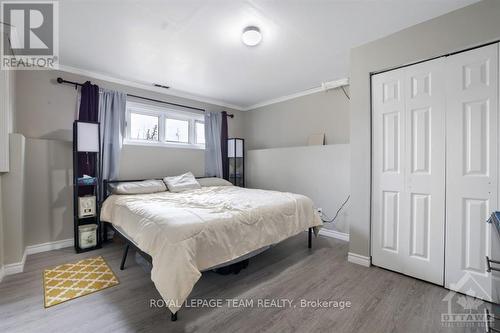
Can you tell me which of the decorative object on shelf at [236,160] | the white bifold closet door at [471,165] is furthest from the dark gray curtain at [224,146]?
the white bifold closet door at [471,165]

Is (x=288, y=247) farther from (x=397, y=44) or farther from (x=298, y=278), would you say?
(x=397, y=44)

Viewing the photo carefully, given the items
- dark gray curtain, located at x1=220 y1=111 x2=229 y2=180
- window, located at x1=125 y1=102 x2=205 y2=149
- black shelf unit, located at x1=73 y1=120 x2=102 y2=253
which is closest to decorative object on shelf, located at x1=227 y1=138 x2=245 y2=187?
dark gray curtain, located at x1=220 y1=111 x2=229 y2=180

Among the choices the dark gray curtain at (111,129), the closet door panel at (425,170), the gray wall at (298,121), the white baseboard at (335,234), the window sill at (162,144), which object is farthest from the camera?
the gray wall at (298,121)

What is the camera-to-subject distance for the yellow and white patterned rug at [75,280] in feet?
6.29

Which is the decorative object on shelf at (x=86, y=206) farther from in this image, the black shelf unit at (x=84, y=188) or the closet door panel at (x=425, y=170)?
the closet door panel at (x=425, y=170)

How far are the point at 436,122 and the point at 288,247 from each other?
2.19 meters

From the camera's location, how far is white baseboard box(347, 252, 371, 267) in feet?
8.10

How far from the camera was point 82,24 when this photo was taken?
216 cm

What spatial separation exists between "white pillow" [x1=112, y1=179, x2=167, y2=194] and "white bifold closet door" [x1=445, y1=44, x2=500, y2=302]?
3438mm

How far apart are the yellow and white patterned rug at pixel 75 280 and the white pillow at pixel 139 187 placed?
2.92 ft

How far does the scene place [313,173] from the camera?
12.5ft

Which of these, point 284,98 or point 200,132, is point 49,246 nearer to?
point 200,132

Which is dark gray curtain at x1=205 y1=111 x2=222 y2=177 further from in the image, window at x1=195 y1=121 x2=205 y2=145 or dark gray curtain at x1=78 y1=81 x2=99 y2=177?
dark gray curtain at x1=78 y1=81 x2=99 y2=177

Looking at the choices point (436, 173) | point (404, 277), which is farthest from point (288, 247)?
point (436, 173)
